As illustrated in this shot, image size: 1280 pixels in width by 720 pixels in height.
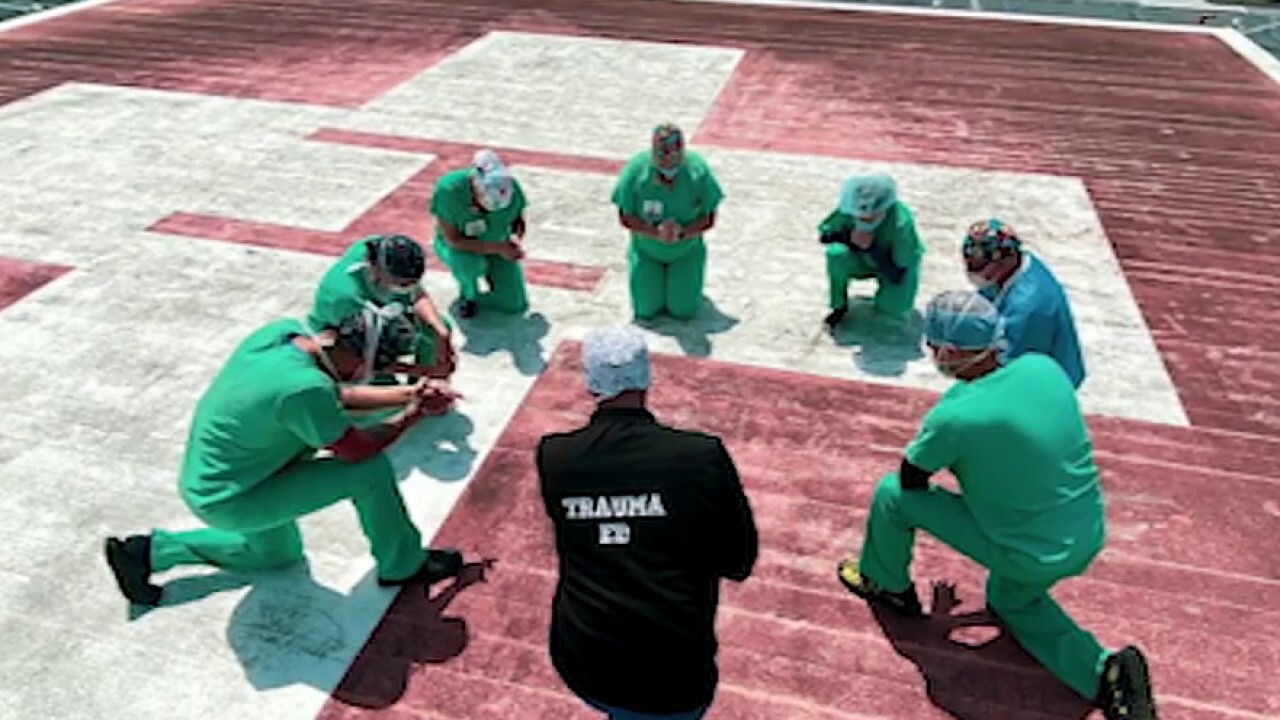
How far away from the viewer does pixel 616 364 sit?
345 cm

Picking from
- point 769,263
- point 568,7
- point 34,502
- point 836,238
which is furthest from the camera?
point 568,7

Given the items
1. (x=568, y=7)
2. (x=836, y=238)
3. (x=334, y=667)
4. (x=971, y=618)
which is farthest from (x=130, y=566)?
(x=568, y=7)

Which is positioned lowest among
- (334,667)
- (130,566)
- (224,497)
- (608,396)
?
(334,667)

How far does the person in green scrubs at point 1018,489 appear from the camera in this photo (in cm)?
407

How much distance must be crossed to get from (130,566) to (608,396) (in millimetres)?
2906

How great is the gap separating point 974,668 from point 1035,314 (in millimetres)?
1940

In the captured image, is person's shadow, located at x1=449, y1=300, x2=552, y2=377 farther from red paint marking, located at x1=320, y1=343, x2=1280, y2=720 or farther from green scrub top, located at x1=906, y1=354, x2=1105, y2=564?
green scrub top, located at x1=906, y1=354, x2=1105, y2=564

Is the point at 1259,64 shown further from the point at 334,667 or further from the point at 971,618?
the point at 334,667

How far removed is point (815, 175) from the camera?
34.4 ft

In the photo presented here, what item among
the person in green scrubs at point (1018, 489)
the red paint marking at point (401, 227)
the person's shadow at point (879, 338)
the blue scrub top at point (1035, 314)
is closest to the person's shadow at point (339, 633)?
the person in green scrubs at point (1018, 489)

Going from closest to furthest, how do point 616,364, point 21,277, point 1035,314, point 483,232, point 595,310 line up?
Answer: point 616,364 → point 1035,314 → point 483,232 → point 595,310 → point 21,277

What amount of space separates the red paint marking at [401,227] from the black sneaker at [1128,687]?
16.6 feet

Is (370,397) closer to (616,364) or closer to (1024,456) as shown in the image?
(616,364)

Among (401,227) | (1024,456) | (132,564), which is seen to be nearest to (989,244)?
(1024,456)
